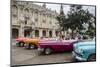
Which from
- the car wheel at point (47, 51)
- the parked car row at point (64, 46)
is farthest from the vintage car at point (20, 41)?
the car wheel at point (47, 51)

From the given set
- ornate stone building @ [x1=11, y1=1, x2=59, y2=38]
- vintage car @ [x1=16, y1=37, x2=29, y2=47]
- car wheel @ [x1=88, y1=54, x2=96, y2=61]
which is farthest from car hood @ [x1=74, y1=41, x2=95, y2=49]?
vintage car @ [x1=16, y1=37, x2=29, y2=47]

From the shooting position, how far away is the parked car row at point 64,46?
2650 mm

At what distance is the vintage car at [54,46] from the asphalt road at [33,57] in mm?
60

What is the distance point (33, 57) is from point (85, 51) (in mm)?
808

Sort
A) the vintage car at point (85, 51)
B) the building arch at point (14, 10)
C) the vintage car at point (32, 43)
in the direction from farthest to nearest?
the vintage car at point (85, 51), the vintage car at point (32, 43), the building arch at point (14, 10)

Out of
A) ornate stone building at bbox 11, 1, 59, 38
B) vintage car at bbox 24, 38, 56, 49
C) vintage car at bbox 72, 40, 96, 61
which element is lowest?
vintage car at bbox 72, 40, 96, 61

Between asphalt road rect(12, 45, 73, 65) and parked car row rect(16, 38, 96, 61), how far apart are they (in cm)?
6

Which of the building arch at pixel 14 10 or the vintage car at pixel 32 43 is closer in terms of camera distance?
the building arch at pixel 14 10

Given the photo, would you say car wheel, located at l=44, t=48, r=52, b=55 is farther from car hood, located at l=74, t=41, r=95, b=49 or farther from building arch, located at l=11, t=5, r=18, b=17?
building arch, located at l=11, t=5, r=18, b=17

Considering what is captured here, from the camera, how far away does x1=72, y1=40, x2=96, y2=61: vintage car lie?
284 centimetres

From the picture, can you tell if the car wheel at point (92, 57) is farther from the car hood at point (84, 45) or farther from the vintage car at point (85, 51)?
the car hood at point (84, 45)

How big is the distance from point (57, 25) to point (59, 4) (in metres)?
0.31

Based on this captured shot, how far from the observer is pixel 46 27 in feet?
8.84

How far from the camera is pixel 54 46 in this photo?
275 centimetres
